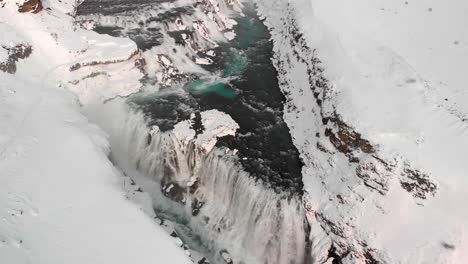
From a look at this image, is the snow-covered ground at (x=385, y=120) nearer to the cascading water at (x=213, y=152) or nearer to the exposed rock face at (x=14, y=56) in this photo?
the cascading water at (x=213, y=152)

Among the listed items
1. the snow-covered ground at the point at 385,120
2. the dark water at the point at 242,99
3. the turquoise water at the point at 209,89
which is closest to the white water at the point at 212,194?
the dark water at the point at 242,99

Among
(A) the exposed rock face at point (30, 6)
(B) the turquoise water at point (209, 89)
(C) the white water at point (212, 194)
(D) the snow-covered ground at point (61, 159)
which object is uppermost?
(A) the exposed rock face at point (30, 6)

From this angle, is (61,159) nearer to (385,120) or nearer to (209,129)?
(209,129)

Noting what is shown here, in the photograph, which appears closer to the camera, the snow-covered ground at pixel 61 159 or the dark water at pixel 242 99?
the snow-covered ground at pixel 61 159

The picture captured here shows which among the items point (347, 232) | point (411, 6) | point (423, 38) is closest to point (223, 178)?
point (347, 232)

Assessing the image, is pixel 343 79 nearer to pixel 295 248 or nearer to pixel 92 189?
pixel 295 248

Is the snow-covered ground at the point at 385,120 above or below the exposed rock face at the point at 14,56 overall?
above

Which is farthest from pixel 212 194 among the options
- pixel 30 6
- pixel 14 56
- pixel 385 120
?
pixel 30 6

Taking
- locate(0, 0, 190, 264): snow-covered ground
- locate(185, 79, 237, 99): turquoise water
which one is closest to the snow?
locate(185, 79, 237, 99): turquoise water
